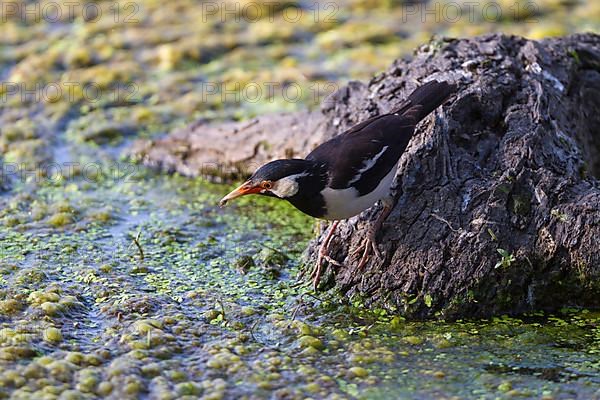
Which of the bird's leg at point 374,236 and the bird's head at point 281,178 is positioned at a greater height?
the bird's head at point 281,178

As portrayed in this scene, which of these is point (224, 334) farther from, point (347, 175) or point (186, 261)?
point (186, 261)

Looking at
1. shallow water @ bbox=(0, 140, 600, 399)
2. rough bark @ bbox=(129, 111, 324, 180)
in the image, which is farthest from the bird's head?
rough bark @ bbox=(129, 111, 324, 180)

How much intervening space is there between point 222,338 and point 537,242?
1735 mm

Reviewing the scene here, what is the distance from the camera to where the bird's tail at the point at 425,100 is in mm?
5152

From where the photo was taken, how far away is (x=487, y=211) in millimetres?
4969

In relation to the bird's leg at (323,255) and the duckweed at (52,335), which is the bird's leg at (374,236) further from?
the duckweed at (52,335)

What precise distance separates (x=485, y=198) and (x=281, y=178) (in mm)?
1136

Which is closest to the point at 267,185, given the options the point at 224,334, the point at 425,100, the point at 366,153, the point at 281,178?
the point at 281,178

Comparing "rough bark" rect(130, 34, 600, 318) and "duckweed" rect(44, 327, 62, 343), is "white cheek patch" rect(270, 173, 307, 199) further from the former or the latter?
"duckweed" rect(44, 327, 62, 343)

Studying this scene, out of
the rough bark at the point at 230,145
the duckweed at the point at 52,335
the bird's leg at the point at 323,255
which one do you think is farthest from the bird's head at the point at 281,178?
the rough bark at the point at 230,145

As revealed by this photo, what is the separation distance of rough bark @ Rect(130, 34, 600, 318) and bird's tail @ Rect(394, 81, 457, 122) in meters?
0.16

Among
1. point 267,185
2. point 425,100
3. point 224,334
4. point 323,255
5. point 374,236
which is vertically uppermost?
point 425,100

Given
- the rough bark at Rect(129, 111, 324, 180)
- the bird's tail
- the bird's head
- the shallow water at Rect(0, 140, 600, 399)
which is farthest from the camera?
the rough bark at Rect(129, 111, 324, 180)

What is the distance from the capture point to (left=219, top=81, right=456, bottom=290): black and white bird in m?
4.82
